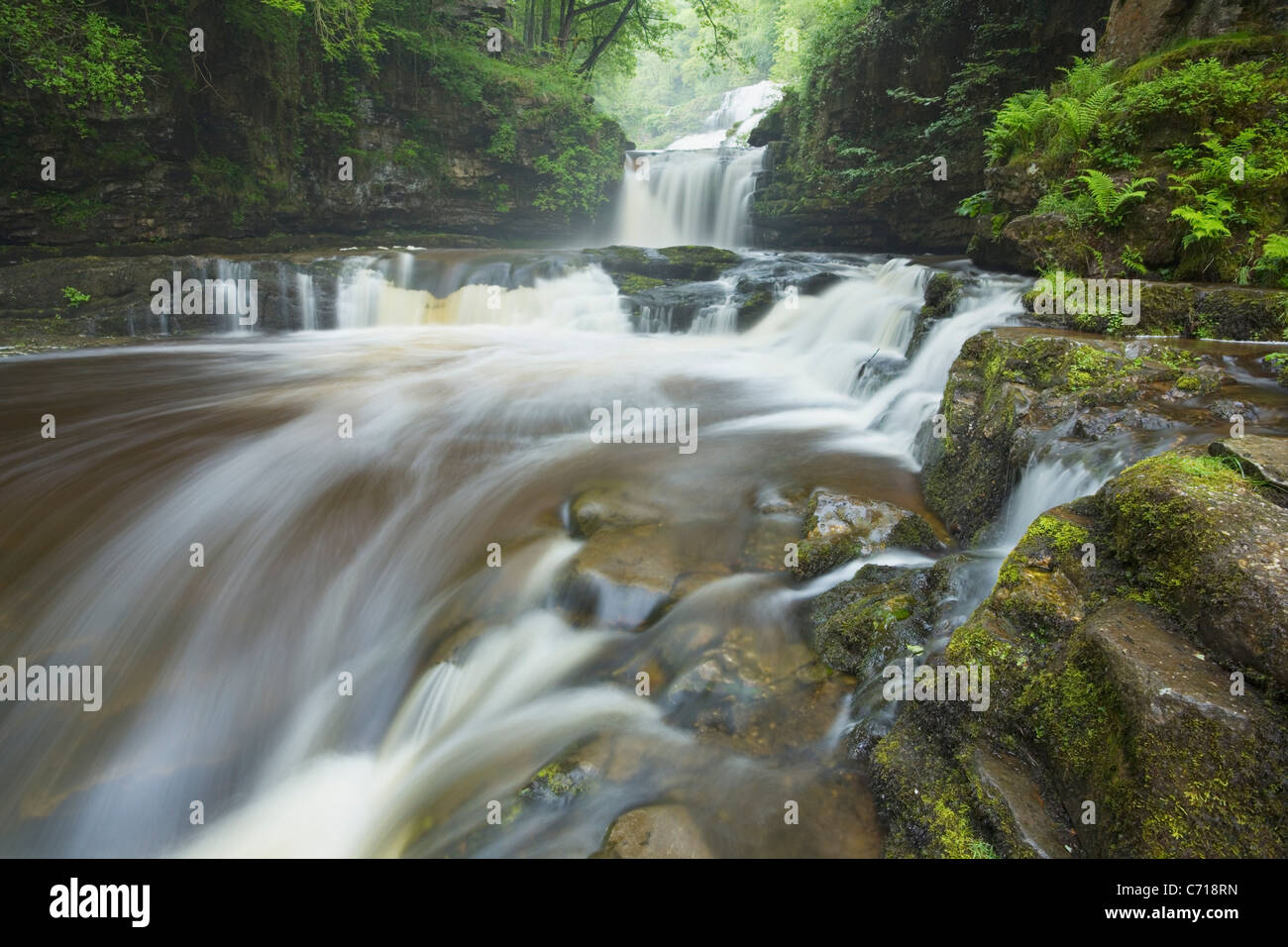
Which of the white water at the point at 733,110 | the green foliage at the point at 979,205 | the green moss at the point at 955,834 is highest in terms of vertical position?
the white water at the point at 733,110

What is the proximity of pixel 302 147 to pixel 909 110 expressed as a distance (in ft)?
42.8

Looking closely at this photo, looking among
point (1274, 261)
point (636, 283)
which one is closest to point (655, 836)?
point (1274, 261)

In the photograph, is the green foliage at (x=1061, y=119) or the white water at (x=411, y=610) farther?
the green foliage at (x=1061, y=119)

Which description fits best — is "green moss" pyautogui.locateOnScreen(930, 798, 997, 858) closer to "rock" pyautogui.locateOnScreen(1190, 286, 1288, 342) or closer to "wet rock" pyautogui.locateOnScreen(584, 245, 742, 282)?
"rock" pyautogui.locateOnScreen(1190, 286, 1288, 342)

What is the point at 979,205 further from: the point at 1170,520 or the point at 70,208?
the point at 70,208

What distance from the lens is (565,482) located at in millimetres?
5816

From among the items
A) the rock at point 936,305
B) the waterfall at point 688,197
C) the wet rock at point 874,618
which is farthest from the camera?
the waterfall at point 688,197

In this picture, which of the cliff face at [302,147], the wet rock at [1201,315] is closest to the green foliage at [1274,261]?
the wet rock at [1201,315]

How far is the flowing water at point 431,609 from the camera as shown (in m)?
3.13

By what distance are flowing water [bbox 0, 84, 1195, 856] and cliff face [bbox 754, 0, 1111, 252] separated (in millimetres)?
6133

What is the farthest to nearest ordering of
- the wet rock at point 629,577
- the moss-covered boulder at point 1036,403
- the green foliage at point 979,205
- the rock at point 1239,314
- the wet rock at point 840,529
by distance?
the green foliage at point 979,205 → the rock at point 1239,314 → the wet rock at point 840,529 → the wet rock at point 629,577 → the moss-covered boulder at point 1036,403

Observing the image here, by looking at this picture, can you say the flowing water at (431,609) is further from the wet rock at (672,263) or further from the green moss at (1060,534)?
the wet rock at (672,263)

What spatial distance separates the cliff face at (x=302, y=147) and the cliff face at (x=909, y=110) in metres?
6.79
